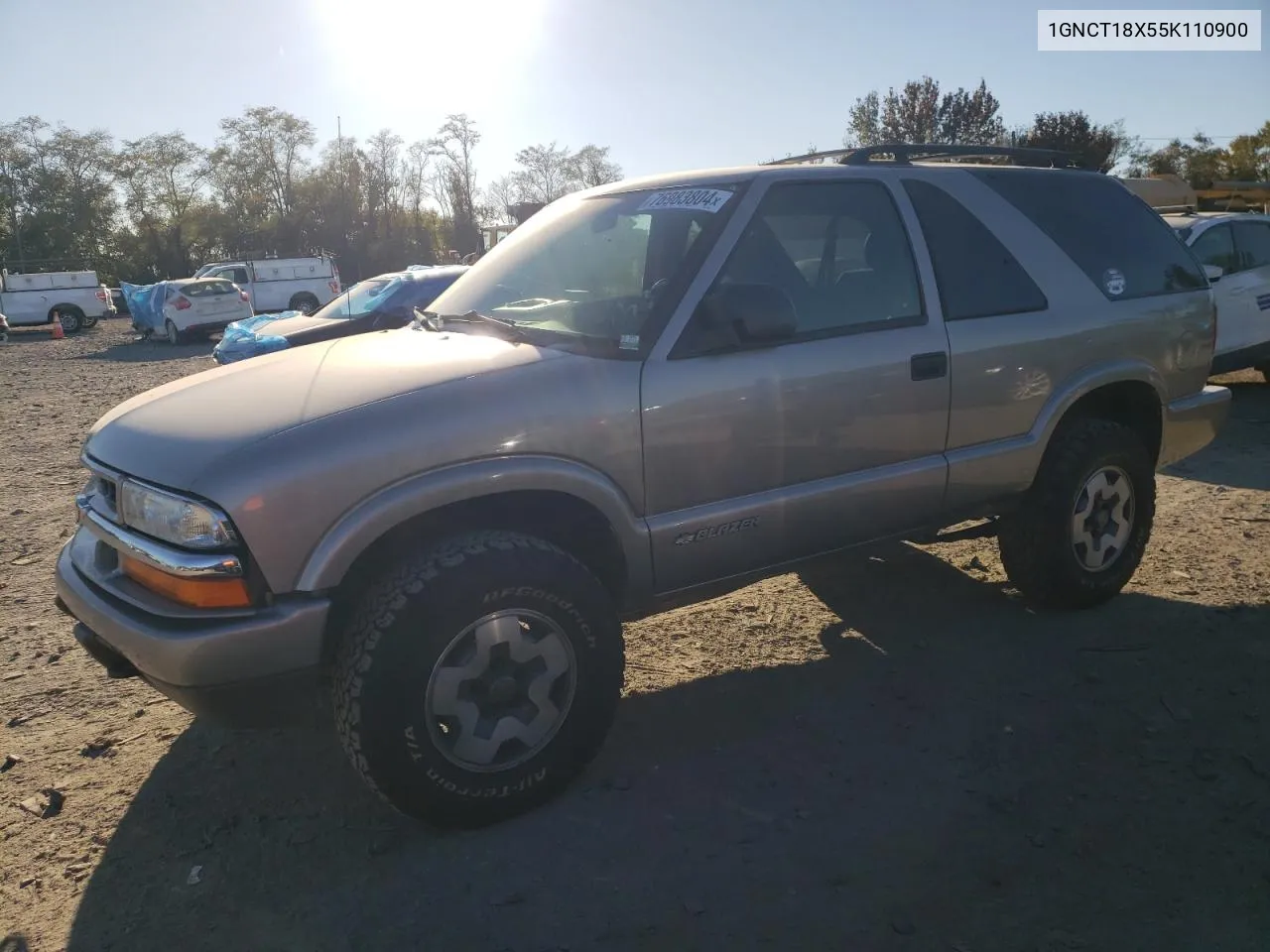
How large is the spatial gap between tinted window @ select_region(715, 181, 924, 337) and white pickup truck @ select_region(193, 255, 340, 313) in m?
27.3

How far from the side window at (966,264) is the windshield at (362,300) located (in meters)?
9.41

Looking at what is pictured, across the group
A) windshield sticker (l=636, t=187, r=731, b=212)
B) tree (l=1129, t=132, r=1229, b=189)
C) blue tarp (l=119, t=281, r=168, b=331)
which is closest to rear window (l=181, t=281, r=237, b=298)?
blue tarp (l=119, t=281, r=168, b=331)

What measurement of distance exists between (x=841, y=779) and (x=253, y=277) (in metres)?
29.3

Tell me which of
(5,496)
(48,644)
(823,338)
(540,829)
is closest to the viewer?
(540,829)

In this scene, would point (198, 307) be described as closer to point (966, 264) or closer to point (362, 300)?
point (362, 300)

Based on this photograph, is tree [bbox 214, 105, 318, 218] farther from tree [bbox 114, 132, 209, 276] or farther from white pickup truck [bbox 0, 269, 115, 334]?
white pickup truck [bbox 0, 269, 115, 334]

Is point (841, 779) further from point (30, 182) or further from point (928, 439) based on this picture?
point (30, 182)

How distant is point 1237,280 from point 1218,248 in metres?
0.36

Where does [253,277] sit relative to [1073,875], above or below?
above

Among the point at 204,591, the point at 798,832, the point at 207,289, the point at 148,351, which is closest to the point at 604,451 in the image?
the point at 204,591

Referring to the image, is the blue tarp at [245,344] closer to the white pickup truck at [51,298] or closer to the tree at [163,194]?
the white pickup truck at [51,298]

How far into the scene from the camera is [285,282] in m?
29.0

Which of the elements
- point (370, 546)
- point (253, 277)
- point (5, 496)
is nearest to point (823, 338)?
point (370, 546)

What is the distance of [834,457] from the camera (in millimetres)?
3318
